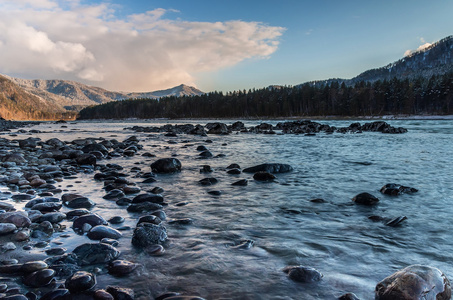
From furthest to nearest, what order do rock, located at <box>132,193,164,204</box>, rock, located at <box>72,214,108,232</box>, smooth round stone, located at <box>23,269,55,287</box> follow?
rock, located at <box>132,193,164,204</box>, rock, located at <box>72,214,108,232</box>, smooth round stone, located at <box>23,269,55,287</box>

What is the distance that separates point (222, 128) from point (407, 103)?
84205 millimetres

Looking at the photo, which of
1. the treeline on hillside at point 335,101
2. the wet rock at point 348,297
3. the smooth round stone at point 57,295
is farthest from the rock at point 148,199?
the treeline on hillside at point 335,101

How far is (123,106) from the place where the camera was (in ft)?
608

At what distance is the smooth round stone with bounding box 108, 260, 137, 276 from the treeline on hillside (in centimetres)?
10793

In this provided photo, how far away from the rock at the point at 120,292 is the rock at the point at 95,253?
782mm

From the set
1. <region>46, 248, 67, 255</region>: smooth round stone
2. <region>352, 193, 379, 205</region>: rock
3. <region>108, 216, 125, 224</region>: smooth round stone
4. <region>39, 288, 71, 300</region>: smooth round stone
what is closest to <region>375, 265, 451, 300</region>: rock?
<region>39, 288, 71, 300</region>: smooth round stone

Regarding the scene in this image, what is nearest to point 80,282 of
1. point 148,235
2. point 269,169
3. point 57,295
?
point 57,295

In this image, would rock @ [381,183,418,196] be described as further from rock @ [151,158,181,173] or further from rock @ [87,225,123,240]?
rock @ [151,158,181,173]

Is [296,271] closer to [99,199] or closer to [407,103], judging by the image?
[99,199]

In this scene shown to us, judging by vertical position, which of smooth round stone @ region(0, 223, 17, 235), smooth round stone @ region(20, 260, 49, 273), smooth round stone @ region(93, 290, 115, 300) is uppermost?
smooth round stone @ region(0, 223, 17, 235)

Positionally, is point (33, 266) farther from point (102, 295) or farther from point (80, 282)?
point (102, 295)

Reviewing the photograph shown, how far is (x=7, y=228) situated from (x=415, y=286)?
5626 millimetres

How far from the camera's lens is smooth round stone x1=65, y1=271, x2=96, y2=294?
9.46 ft

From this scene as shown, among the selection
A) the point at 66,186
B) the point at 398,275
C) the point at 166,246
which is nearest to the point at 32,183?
the point at 66,186
